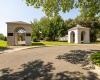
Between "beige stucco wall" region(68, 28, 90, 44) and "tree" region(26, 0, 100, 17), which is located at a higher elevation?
"tree" region(26, 0, 100, 17)

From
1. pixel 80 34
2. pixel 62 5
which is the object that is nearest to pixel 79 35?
pixel 80 34

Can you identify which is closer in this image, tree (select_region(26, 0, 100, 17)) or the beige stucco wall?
tree (select_region(26, 0, 100, 17))

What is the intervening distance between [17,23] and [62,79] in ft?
89.4

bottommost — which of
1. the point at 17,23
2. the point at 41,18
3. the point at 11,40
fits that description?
the point at 11,40

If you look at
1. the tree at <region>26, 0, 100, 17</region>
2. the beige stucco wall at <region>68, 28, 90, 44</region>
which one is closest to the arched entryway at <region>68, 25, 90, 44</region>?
the beige stucco wall at <region>68, 28, 90, 44</region>

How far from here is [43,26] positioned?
6581cm

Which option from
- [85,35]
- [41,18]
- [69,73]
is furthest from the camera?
[41,18]

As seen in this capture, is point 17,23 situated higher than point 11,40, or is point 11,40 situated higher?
point 17,23

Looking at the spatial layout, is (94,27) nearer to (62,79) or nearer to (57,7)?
(57,7)

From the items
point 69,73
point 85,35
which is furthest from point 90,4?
point 85,35

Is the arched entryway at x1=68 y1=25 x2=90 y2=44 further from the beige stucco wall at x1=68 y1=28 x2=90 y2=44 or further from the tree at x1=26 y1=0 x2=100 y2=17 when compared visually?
the tree at x1=26 y1=0 x2=100 y2=17

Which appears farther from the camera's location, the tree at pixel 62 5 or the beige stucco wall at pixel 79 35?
the beige stucco wall at pixel 79 35

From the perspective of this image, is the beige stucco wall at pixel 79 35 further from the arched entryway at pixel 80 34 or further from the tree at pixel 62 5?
the tree at pixel 62 5

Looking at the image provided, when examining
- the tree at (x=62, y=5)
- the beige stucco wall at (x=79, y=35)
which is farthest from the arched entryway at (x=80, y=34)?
the tree at (x=62, y=5)
